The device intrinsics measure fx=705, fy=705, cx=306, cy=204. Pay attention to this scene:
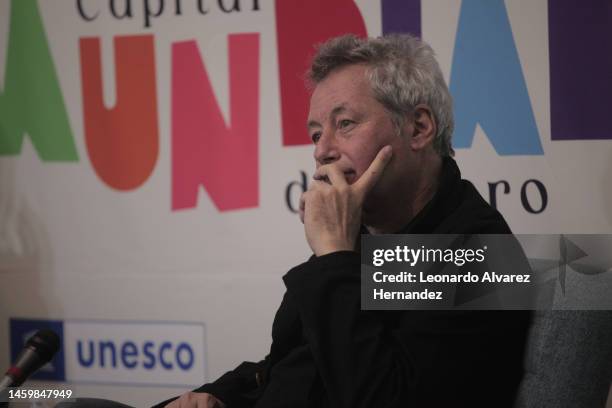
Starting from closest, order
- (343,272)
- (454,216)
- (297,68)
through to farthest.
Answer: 1. (343,272)
2. (454,216)
3. (297,68)

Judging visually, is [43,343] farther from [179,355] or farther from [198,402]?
[179,355]

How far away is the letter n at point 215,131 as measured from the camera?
104 inches

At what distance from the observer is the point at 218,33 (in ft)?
8.77


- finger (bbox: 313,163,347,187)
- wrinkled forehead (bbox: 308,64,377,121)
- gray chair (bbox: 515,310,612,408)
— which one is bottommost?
gray chair (bbox: 515,310,612,408)

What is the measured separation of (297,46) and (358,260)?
1401mm

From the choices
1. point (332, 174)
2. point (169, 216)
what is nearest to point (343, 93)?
point (332, 174)

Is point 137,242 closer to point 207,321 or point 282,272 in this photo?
point 207,321

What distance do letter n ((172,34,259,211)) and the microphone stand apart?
1.23m

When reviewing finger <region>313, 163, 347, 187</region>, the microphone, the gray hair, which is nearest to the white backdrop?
the gray hair

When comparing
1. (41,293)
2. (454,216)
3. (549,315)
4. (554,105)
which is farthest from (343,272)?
(41,293)

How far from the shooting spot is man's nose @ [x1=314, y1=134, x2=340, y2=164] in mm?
1601

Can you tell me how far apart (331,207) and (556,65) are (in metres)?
1.22

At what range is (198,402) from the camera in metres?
1.65

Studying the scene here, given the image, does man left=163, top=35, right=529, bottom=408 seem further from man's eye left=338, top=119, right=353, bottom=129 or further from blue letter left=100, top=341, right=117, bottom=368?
blue letter left=100, top=341, right=117, bottom=368
